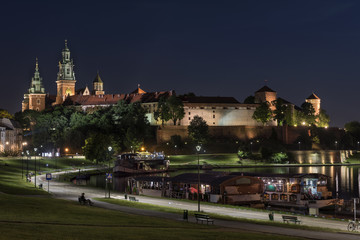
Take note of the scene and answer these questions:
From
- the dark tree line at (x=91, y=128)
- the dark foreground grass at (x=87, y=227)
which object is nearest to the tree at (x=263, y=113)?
the dark tree line at (x=91, y=128)

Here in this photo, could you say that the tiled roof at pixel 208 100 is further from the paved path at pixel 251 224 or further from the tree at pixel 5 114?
the paved path at pixel 251 224

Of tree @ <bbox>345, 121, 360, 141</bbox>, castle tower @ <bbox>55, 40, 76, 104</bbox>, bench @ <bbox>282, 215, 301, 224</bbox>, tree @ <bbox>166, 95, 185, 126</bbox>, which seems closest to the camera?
bench @ <bbox>282, 215, 301, 224</bbox>

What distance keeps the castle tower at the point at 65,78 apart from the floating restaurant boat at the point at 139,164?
251 feet

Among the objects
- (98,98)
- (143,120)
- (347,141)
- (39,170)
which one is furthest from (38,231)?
(98,98)

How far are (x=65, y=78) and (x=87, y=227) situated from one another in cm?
15737

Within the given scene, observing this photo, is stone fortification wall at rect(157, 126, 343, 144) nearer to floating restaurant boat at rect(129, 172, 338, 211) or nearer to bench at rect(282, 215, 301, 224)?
floating restaurant boat at rect(129, 172, 338, 211)

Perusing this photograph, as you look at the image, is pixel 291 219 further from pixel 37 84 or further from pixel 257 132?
pixel 37 84

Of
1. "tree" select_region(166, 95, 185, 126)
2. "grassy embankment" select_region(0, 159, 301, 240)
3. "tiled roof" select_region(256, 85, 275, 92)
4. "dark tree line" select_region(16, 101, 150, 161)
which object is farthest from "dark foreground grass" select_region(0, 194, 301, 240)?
"tiled roof" select_region(256, 85, 275, 92)

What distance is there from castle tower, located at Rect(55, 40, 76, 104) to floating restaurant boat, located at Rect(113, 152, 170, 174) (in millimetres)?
76484

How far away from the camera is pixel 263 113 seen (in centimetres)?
13875

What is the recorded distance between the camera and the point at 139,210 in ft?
115

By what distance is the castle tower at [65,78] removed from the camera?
17388cm

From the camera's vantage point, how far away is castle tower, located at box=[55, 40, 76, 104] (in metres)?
174

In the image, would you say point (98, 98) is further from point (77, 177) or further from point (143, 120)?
point (77, 177)
